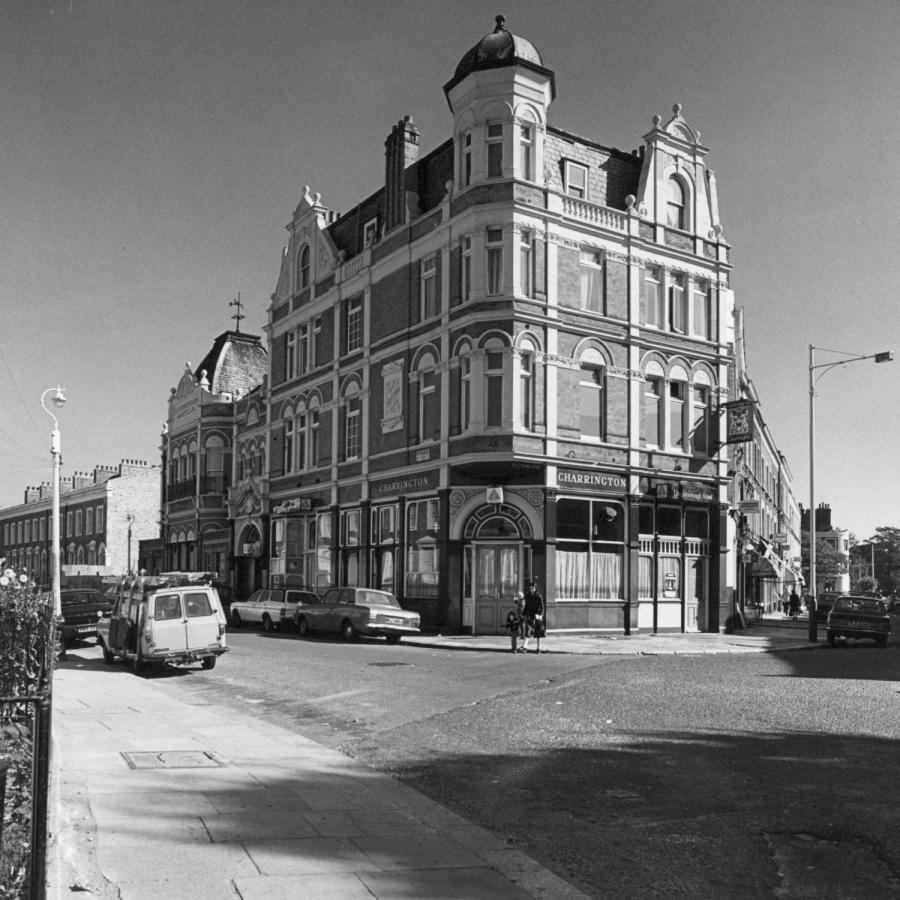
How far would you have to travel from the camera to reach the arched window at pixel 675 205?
35.2 metres

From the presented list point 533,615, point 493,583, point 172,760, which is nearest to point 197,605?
point 533,615

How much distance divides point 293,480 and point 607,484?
50.2ft

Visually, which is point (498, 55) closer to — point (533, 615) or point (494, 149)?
A: point (494, 149)

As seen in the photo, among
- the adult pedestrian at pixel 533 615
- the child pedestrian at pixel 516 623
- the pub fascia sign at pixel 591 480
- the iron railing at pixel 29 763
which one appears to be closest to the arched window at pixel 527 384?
the pub fascia sign at pixel 591 480

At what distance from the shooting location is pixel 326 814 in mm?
8125

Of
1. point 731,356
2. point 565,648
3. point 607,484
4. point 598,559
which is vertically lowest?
point 565,648

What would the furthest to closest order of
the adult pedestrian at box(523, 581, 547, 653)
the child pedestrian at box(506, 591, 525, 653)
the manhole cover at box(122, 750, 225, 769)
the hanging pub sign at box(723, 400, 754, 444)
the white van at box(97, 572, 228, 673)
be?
the hanging pub sign at box(723, 400, 754, 444) < the adult pedestrian at box(523, 581, 547, 653) < the child pedestrian at box(506, 591, 525, 653) < the white van at box(97, 572, 228, 673) < the manhole cover at box(122, 750, 225, 769)

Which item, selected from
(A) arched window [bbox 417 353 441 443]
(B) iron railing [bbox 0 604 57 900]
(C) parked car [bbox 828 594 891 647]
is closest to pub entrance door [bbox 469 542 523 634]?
(A) arched window [bbox 417 353 441 443]

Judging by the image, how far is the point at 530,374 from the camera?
3072 cm

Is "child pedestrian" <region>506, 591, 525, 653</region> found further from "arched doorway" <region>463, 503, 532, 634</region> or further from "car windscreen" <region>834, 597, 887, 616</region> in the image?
"car windscreen" <region>834, 597, 887, 616</region>

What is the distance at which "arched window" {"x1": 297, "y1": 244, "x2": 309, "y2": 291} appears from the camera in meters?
42.6

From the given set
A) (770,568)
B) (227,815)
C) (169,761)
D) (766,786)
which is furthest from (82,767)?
(770,568)

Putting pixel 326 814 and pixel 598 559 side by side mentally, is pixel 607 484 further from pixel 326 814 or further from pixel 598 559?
pixel 326 814

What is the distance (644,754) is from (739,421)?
25.6 meters
